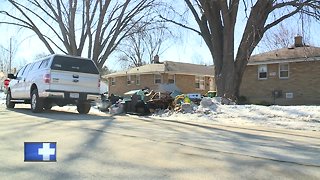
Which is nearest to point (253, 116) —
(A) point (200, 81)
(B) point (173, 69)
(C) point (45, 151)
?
(C) point (45, 151)

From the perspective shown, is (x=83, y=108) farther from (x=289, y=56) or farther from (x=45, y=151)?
(x=289, y=56)

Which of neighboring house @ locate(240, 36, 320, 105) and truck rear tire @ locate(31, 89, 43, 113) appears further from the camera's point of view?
neighboring house @ locate(240, 36, 320, 105)

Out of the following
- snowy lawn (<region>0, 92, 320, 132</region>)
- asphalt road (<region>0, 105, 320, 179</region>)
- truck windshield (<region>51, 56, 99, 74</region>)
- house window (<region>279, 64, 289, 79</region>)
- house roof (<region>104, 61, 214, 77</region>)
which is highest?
house roof (<region>104, 61, 214, 77</region>)

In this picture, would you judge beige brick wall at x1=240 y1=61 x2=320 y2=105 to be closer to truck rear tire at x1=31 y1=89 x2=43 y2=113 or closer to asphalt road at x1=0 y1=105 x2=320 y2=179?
truck rear tire at x1=31 y1=89 x2=43 y2=113

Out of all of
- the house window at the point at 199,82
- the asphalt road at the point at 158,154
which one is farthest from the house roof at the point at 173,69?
the asphalt road at the point at 158,154

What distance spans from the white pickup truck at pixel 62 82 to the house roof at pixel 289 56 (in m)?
15.1

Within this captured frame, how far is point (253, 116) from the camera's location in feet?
47.4

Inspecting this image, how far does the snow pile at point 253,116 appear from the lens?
13320 millimetres

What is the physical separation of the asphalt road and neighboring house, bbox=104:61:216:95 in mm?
30117

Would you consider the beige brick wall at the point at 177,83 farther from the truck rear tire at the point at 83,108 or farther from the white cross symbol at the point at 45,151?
the white cross symbol at the point at 45,151

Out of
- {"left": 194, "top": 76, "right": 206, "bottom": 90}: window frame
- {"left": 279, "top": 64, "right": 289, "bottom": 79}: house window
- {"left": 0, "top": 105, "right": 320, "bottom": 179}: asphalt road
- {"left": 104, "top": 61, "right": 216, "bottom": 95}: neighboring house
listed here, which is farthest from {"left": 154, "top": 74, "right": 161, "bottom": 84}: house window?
{"left": 0, "top": 105, "right": 320, "bottom": 179}: asphalt road

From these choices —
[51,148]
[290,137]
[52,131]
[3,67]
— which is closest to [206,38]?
[290,137]

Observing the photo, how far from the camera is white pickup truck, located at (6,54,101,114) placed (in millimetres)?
15102

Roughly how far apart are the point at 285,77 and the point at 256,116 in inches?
623
